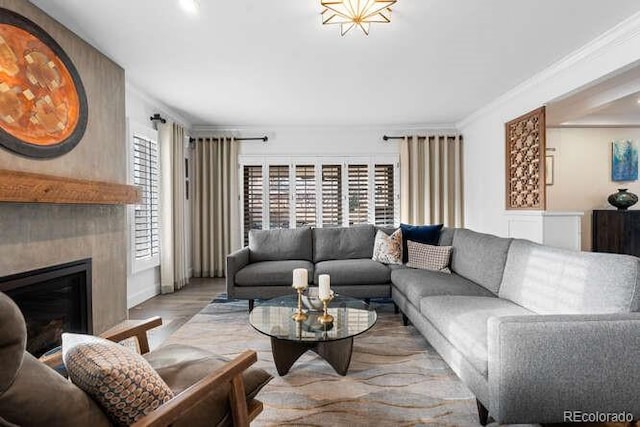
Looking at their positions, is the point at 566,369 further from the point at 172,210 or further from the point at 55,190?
the point at 172,210

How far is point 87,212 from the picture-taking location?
2.79 m

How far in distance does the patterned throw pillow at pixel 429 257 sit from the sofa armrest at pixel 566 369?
1961 mm

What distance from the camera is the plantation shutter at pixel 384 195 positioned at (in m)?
5.72

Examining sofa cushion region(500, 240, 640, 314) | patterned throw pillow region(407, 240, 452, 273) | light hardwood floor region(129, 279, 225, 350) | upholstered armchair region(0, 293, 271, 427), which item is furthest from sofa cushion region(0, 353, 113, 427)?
patterned throw pillow region(407, 240, 452, 273)

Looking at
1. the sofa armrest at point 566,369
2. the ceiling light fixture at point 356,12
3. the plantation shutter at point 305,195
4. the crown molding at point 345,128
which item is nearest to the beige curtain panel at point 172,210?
the crown molding at point 345,128

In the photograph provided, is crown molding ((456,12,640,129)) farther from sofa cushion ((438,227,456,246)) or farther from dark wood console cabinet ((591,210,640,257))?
dark wood console cabinet ((591,210,640,257))

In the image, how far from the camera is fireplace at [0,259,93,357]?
222 cm

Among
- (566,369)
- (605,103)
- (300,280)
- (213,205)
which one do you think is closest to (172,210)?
(213,205)

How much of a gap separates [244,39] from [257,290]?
235cm

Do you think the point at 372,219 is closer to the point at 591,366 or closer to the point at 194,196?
the point at 194,196

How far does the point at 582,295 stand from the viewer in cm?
186

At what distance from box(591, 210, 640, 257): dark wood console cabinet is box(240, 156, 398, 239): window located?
3.12 m

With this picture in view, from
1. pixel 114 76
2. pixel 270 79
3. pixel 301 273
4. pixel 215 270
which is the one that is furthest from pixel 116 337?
pixel 215 270

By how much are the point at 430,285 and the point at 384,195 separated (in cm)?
307
